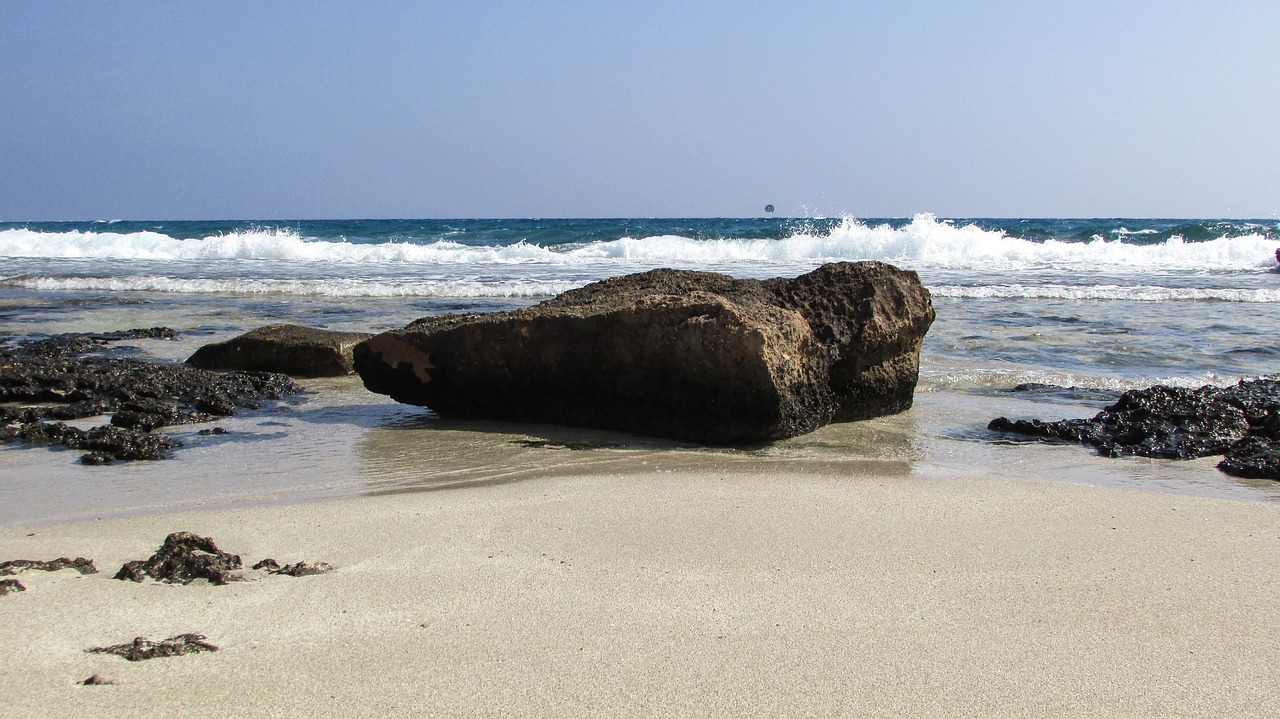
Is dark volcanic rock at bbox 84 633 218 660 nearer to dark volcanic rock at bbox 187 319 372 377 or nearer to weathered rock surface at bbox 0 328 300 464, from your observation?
weathered rock surface at bbox 0 328 300 464

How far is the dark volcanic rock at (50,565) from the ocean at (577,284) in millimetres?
734

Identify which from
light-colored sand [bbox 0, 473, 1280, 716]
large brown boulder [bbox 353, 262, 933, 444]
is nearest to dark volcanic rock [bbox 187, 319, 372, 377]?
large brown boulder [bbox 353, 262, 933, 444]

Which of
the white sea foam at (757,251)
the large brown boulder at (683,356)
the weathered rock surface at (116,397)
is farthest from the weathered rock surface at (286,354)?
the white sea foam at (757,251)

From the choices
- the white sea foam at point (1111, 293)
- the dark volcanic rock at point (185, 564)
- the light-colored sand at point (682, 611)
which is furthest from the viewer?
the white sea foam at point (1111, 293)

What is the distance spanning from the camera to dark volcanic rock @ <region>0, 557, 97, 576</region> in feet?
9.65

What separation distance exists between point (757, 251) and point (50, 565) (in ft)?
90.7

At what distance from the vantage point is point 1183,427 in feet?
16.9

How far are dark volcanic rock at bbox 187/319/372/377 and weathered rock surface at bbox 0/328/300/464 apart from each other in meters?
0.28

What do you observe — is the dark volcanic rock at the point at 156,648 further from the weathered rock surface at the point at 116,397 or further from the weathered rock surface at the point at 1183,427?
the weathered rock surface at the point at 1183,427

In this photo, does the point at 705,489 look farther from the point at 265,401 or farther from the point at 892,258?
the point at 892,258

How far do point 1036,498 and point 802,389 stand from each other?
1.38m

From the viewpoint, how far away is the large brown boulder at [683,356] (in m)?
4.83

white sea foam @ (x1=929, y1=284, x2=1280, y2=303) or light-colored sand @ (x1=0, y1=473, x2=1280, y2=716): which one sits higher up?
white sea foam @ (x1=929, y1=284, x2=1280, y2=303)

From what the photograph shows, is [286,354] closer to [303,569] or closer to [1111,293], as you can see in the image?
[303,569]
